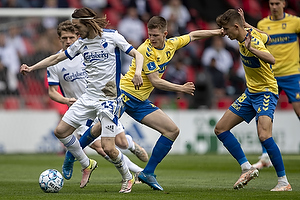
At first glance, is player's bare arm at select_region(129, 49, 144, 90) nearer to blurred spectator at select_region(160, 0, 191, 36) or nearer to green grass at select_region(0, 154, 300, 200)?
green grass at select_region(0, 154, 300, 200)

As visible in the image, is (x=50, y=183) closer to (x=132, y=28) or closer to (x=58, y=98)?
(x=58, y=98)

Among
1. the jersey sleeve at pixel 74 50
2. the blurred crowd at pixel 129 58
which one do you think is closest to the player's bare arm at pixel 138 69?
the jersey sleeve at pixel 74 50

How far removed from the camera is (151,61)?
7.34 m

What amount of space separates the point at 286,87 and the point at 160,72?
343cm

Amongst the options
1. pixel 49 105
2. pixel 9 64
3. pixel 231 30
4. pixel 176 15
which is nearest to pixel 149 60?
pixel 231 30

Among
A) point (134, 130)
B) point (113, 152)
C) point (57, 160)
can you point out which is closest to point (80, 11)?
point (113, 152)

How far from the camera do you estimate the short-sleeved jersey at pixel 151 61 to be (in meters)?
7.33

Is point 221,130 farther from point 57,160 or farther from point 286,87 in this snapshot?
point 57,160

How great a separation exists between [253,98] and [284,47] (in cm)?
314

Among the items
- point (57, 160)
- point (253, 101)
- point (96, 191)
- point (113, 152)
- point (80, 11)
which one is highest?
point (80, 11)

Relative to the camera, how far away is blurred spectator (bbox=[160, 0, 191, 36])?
57.1ft

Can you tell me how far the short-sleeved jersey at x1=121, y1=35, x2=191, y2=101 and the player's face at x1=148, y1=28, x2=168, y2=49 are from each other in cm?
6

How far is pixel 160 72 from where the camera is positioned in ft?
25.0

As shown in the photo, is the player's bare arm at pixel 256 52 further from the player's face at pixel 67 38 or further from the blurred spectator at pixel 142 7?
the blurred spectator at pixel 142 7
